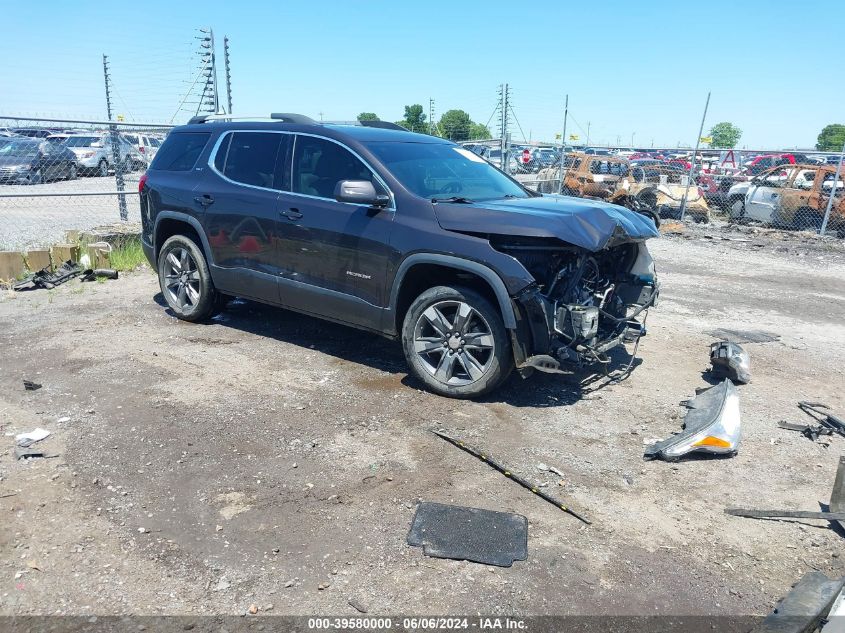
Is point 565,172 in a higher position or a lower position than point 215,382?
higher

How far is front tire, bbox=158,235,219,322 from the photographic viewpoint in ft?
21.4

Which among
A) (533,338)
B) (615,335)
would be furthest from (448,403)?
(615,335)

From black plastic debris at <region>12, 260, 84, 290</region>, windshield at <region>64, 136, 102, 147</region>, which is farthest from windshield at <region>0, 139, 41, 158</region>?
windshield at <region>64, 136, 102, 147</region>

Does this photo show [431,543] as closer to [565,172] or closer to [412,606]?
A: [412,606]

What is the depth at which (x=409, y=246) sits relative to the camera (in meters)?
4.92

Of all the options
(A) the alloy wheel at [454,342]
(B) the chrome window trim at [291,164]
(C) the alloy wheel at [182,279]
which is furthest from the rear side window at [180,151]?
(A) the alloy wheel at [454,342]

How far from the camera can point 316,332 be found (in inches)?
262

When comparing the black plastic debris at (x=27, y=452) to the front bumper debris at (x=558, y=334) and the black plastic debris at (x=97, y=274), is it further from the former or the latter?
the black plastic debris at (x=97, y=274)

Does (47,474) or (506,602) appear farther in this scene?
(47,474)

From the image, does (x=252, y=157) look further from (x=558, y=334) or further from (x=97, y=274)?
(x=97, y=274)

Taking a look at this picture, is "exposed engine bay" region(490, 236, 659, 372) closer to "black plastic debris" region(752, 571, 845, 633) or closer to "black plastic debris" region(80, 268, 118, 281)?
"black plastic debris" region(752, 571, 845, 633)

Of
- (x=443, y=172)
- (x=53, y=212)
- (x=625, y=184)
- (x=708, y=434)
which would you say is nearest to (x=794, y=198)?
(x=625, y=184)

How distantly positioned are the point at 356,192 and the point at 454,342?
1.33 m

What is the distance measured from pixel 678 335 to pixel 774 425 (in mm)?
2277
